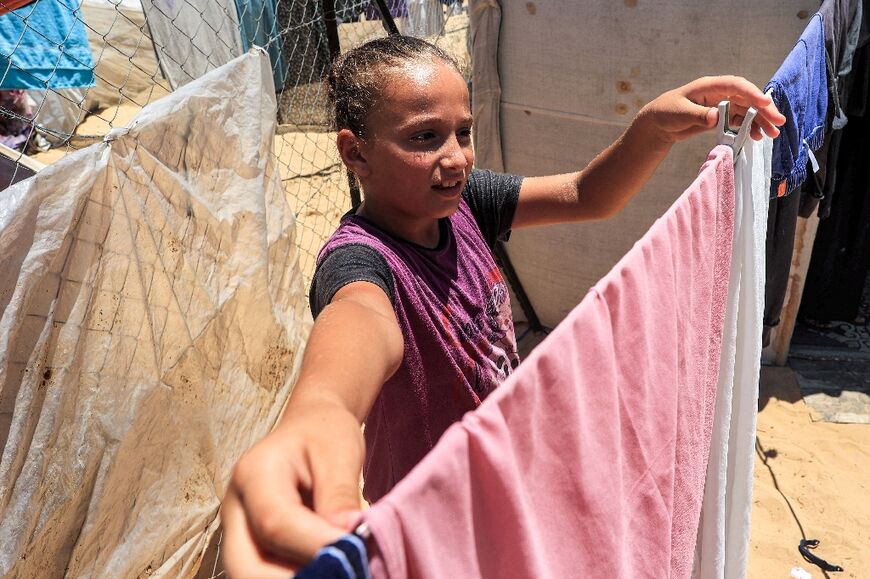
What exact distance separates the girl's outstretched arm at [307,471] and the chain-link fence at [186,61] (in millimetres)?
3387

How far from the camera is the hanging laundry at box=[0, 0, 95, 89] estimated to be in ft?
16.8

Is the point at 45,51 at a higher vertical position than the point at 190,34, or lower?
lower

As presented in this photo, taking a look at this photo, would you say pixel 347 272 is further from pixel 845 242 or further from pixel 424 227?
pixel 845 242

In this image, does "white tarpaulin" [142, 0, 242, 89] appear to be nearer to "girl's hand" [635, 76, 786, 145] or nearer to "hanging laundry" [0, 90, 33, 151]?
"hanging laundry" [0, 90, 33, 151]

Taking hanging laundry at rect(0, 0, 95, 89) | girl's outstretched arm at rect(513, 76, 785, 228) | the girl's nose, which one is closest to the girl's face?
the girl's nose

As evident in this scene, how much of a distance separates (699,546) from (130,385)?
1.92 meters

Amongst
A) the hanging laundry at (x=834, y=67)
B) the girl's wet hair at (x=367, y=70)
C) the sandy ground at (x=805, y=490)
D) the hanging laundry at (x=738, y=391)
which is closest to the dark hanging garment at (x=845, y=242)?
the sandy ground at (x=805, y=490)

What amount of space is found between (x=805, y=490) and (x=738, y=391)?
2235mm

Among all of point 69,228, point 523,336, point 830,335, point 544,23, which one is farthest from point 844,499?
point 69,228

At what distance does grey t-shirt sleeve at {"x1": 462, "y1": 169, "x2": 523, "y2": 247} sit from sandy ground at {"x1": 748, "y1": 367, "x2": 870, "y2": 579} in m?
2.31

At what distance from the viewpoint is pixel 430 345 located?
1.36 metres

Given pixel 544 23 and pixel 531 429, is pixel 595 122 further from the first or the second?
pixel 531 429

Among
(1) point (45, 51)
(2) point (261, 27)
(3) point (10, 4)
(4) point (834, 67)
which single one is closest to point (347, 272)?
(3) point (10, 4)

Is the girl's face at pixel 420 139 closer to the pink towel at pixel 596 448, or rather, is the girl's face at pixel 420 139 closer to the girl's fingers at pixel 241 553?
the pink towel at pixel 596 448
